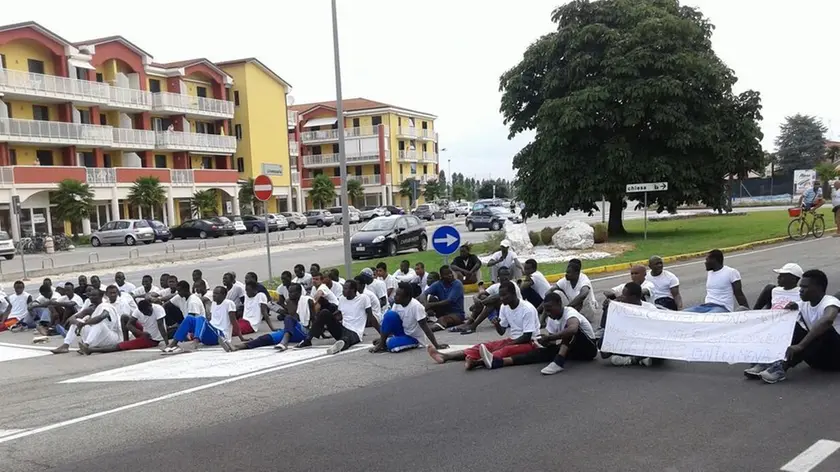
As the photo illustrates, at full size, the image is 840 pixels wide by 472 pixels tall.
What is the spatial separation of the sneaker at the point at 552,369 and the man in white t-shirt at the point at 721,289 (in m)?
2.07

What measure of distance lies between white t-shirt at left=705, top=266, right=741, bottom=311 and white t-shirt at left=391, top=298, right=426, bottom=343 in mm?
3864

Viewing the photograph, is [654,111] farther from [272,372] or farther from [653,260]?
[272,372]

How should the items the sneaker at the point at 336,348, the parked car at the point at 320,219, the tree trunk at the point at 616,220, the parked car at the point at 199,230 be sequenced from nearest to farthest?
the sneaker at the point at 336,348 < the tree trunk at the point at 616,220 < the parked car at the point at 199,230 < the parked car at the point at 320,219

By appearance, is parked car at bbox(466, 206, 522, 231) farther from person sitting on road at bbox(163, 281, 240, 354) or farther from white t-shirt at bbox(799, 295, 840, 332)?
white t-shirt at bbox(799, 295, 840, 332)

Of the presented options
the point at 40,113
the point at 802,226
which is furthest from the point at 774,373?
the point at 40,113

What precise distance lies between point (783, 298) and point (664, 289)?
6.42 ft

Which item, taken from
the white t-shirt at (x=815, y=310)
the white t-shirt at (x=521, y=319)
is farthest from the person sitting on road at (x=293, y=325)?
the white t-shirt at (x=815, y=310)

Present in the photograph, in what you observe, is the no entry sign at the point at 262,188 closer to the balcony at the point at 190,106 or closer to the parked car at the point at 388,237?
the parked car at the point at 388,237

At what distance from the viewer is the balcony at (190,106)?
52.8 m

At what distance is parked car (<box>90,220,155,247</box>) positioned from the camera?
42125mm

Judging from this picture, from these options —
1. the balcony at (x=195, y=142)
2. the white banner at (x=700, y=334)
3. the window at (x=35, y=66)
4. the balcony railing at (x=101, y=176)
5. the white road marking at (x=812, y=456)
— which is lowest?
the white road marking at (x=812, y=456)

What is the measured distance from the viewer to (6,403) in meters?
8.50

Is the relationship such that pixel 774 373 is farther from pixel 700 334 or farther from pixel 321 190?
pixel 321 190

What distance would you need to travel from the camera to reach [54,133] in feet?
144
